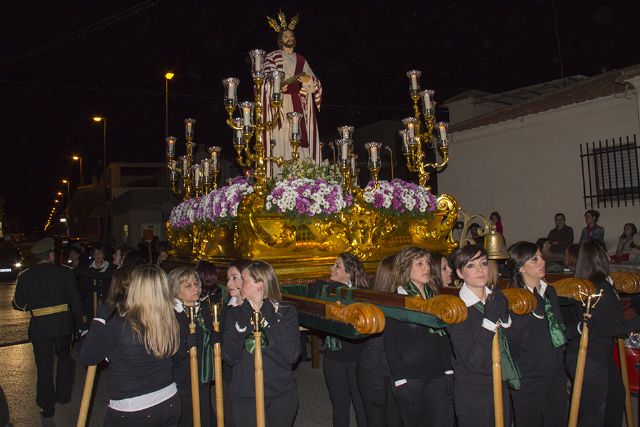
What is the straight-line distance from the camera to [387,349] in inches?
162

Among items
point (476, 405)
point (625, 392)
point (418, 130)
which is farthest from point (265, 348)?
point (418, 130)

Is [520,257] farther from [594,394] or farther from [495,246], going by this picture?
[495,246]

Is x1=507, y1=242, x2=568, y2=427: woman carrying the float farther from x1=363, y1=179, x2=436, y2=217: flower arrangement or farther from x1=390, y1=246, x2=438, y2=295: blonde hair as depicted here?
x1=363, y1=179, x2=436, y2=217: flower arrangement

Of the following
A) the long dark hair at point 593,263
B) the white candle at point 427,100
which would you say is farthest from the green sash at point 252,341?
the white candle at point 427,100

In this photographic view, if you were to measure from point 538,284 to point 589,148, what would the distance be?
997 centimetres

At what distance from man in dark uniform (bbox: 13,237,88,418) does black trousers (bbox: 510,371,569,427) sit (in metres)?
4.78

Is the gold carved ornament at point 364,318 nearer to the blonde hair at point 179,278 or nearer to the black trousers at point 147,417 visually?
the black trousers at point 147,417

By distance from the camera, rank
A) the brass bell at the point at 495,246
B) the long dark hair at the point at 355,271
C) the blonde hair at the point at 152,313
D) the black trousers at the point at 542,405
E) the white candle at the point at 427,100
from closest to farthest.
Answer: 1. the blonde hair at the point at 152,313
2. the black trousers at the point at 542,405
3. the long dark hair at the point at 355,271
4. the brass bell at the point at 495,246
5. the white candle at the point at 427,100

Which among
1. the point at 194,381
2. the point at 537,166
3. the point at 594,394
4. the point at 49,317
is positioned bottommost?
the point at 594,394

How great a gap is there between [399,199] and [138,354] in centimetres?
429

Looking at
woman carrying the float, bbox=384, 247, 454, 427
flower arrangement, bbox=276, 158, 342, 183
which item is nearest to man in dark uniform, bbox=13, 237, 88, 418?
flower arrangement, bbox=276, 158, 342, 183

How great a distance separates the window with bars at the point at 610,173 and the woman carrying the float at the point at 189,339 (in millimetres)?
10123

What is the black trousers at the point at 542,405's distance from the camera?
151 inches

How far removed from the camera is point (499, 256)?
559 centimetres
